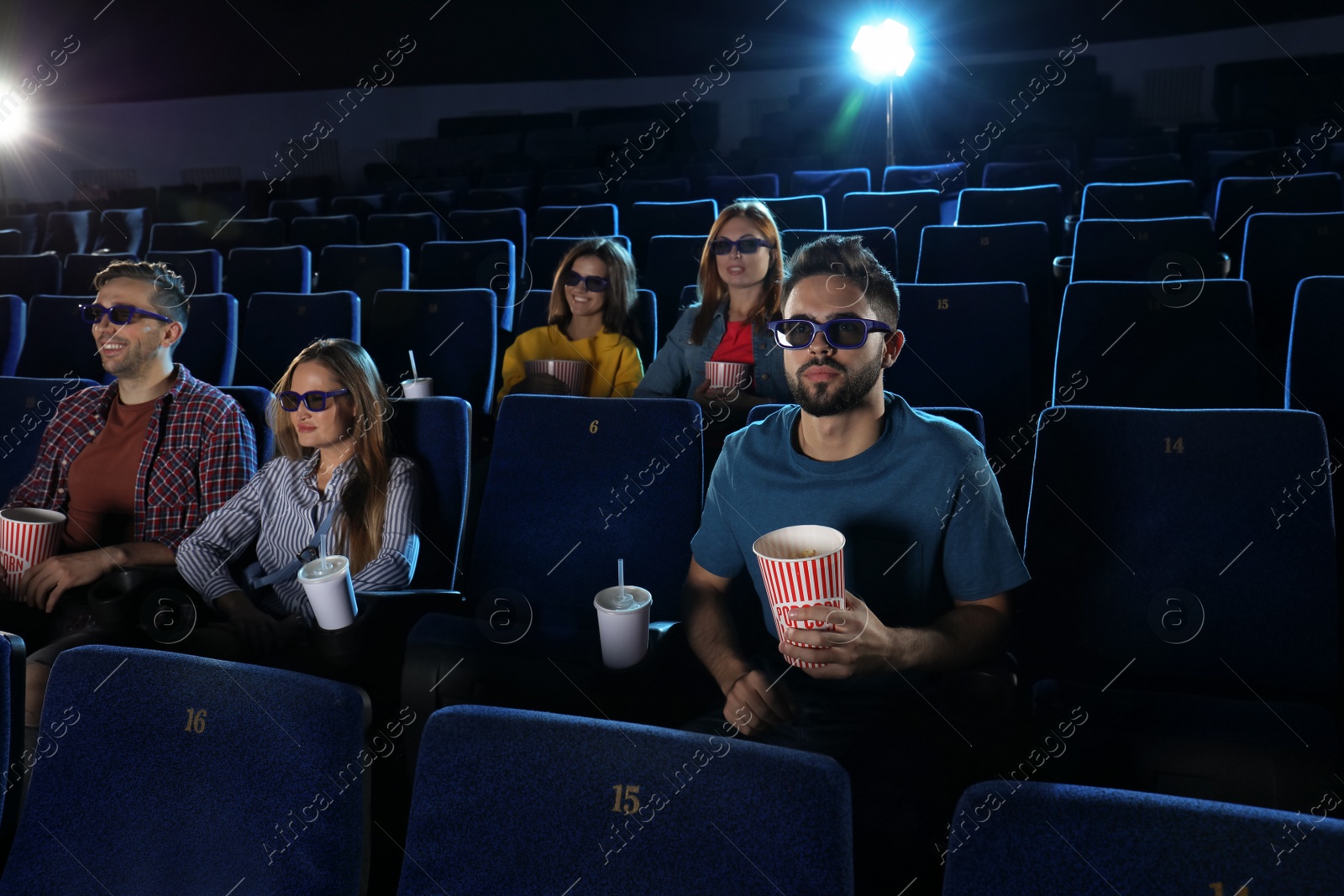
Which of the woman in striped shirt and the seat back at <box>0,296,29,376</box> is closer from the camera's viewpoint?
the woman in striped shirt

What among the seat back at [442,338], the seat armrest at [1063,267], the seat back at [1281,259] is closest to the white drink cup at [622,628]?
the seat back at [442,338]

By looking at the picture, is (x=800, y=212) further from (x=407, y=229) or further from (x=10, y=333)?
(x=10, y=333)

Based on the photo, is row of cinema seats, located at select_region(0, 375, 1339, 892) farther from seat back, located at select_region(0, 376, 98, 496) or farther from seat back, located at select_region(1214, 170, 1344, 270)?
seat back, located at select_region(1214, 170, 1344, 270)

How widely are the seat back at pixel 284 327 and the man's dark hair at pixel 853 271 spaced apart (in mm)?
1874

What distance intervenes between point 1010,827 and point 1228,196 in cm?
361

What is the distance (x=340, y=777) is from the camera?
839 millimetres

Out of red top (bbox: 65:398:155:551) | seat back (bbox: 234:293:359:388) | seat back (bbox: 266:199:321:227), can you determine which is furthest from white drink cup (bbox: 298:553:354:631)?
seat back (bbox: 266:199:321:227)

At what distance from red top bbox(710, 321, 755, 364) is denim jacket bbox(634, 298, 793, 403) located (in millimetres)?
13

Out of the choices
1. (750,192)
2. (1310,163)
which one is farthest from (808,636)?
(1310,163)

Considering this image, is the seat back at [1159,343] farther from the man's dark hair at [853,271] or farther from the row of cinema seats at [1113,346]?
the man's dark hair at [853,271]

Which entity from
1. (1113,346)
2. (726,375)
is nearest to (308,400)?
(726,375)

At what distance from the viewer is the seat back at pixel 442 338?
265 cm

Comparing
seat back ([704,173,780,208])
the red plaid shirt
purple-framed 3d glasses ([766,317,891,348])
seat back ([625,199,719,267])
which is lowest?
the red plaid shirt

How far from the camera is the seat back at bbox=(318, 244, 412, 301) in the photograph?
3.57 metres
